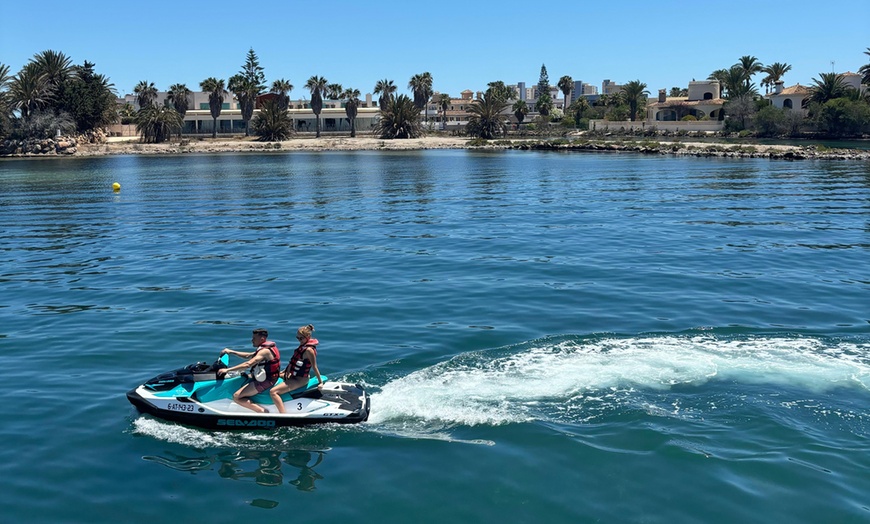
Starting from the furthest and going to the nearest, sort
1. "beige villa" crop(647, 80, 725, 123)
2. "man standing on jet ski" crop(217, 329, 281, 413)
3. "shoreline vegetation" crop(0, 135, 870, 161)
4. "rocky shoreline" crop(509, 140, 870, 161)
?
"beige villa" crop(647, 80, 725, 123), "shoreline vegetation" crop(0, 135, 870, 161), "rocky shoreline" crop(509, 140, 870, 161), "man standing on jet ski" crop(217, 329, 281, 413)

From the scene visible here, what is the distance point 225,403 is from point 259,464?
165 centimetres

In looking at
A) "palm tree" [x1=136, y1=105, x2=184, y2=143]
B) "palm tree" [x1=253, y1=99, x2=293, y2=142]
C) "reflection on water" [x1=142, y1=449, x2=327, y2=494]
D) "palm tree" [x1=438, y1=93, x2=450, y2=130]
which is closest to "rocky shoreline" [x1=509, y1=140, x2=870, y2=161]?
"palm tree" [x1=253, y1=99, x2=293, y2=142]

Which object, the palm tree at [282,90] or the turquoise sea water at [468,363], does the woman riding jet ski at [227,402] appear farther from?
the palm tree at [282,90]

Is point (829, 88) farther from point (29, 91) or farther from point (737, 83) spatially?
point (29, 91)

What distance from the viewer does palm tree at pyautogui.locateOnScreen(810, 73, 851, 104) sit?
425 ft

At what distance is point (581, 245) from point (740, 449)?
22.3 meters

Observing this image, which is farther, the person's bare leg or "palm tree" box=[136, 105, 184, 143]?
"palm tree" box=[136, 105, 184, 143]

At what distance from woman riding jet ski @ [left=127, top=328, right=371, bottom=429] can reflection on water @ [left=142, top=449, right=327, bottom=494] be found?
2.45 ft

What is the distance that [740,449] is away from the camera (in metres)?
14.4

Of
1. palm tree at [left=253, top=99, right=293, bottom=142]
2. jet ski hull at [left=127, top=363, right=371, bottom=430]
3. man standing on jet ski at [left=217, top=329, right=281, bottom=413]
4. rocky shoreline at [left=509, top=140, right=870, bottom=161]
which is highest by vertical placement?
palm tree at [left=253, top=99, right=293, bottom=142]

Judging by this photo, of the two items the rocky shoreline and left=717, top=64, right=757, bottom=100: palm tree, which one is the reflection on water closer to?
the rocky shoreline

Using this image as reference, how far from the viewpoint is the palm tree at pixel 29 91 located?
A: 381 feet

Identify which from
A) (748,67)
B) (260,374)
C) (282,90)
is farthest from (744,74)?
(260,374)

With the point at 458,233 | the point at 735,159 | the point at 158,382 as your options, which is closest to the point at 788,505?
the point at 158,382
